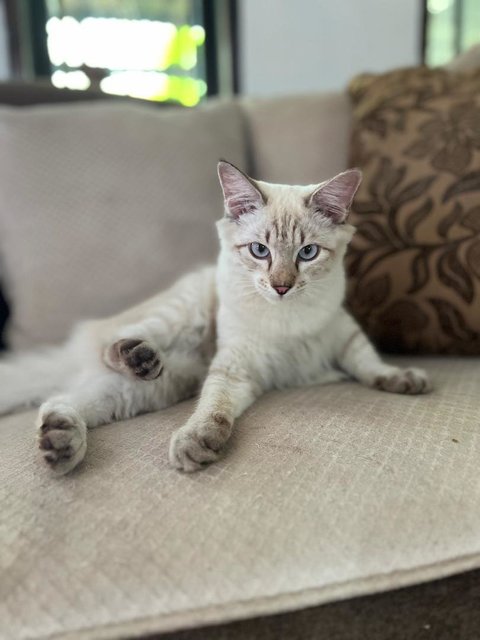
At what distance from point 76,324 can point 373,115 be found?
111cm

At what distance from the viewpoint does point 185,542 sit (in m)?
0.73

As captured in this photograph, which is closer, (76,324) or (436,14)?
(76,324)

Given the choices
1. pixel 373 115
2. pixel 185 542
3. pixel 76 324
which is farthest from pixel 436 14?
pixel 185 542

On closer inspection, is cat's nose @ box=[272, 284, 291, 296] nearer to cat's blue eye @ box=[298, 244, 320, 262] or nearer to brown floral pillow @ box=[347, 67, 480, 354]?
cat's blue eye @ box=[298, 244, 320, 262]

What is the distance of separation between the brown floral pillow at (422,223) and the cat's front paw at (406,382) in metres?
0.30

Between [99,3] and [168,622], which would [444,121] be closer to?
[168,622]

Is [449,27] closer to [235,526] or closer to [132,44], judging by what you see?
[132,44]

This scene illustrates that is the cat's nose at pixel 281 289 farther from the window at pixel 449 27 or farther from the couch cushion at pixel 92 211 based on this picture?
the window at pixel 449 27

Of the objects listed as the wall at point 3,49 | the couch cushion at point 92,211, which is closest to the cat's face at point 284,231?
the couch cushion at point 92,211

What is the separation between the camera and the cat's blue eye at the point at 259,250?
3.92 feet

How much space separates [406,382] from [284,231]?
44 cm

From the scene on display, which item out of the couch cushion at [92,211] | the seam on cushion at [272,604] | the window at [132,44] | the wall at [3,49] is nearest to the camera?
the seam on cushion at [272,604]

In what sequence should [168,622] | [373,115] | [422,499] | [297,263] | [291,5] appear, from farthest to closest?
[291,5], [373,115], [297,263], [422,499], [168,622]

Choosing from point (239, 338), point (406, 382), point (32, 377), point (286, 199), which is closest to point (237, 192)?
point (286, 199)
